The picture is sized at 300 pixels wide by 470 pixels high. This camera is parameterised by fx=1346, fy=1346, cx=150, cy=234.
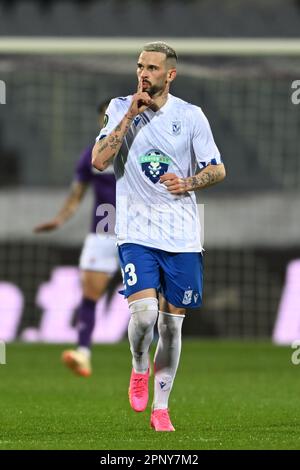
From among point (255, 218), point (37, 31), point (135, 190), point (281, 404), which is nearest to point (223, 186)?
point (255, 218)

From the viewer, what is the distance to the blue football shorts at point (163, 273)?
24.6 ft

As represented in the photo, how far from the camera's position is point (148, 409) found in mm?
9258

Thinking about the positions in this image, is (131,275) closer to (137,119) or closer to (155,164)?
(155,164)

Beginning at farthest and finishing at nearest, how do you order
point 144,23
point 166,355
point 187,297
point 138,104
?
1. point 144,23
2. point 166,355
3. point 187,297
4. point 138,104

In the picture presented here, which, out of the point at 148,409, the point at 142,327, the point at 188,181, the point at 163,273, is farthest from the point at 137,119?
the point at 148,409

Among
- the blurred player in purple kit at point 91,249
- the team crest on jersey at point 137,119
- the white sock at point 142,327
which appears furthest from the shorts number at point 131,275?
the blurred player in purple kit at point 91,249

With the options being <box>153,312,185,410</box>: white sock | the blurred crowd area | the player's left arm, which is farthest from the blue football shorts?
the blurred crowd area

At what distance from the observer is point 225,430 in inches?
298

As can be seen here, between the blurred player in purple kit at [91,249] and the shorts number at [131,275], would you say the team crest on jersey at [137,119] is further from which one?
the blurred player in purple kit at [91,249]

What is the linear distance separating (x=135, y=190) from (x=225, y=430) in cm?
144

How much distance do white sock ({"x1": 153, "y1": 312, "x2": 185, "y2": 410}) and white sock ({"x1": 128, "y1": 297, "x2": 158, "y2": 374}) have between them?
0.36 feet

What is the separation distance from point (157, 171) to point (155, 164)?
0.14 ft

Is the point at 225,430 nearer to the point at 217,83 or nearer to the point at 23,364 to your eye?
the point at 23,364

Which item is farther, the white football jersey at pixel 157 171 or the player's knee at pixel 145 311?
the white football jersey at pixel 157 171
